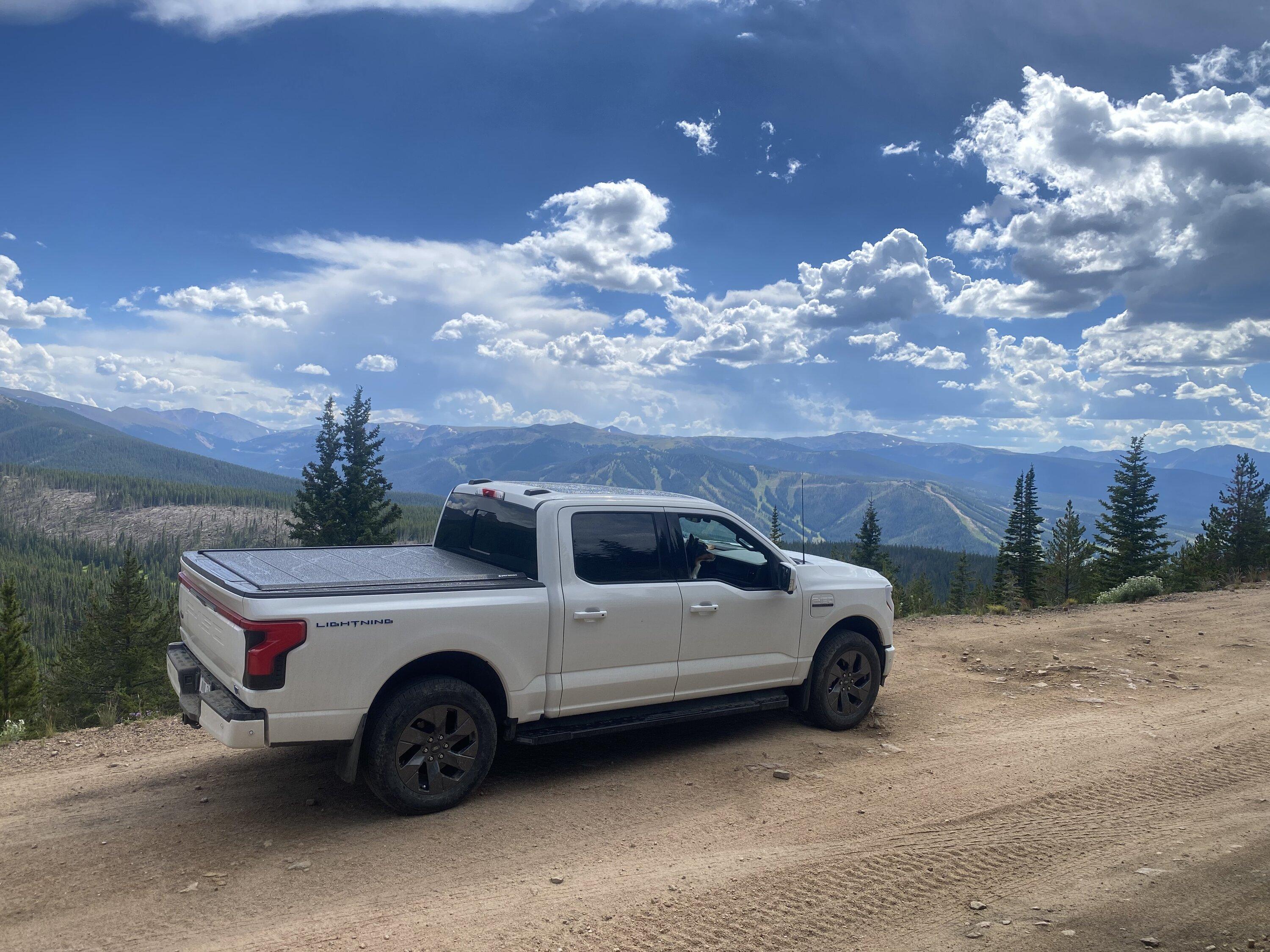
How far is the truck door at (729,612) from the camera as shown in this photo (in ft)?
19.8

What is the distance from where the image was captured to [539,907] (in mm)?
3965

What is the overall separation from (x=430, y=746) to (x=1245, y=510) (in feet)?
155

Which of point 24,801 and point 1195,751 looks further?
point 1195,751

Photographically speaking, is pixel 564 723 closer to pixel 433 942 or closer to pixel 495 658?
pixel 495 658

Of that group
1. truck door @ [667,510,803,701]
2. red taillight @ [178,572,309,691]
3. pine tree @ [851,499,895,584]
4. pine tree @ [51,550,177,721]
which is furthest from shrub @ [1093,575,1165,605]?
pine tree @ [851,499,895,584]

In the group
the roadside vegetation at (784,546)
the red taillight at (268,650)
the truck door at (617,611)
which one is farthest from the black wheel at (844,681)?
the roadside vegetation at (784,546)

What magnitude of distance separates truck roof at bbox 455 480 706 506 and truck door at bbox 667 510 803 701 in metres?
0.23

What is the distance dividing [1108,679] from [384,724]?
848cm

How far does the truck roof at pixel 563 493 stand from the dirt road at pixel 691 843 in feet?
7.03

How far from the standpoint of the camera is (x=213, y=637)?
4.95m

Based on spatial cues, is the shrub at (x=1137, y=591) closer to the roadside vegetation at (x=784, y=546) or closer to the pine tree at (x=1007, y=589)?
the roadside vegetation at (x=784, y=546)

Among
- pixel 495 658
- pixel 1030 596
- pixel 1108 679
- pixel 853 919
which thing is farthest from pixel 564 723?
pixel 1030 596

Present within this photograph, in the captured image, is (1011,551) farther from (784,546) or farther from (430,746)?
(430,746)

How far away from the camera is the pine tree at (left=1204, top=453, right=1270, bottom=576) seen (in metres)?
35.7
